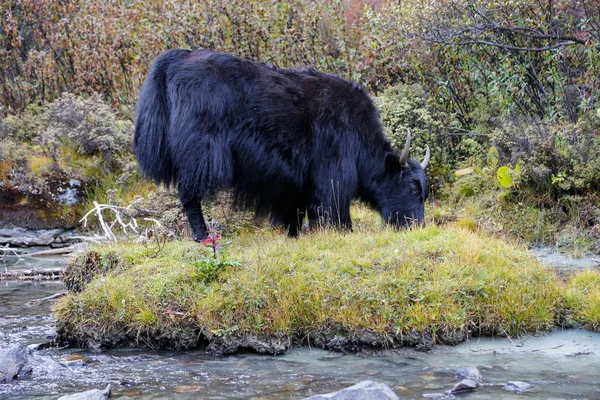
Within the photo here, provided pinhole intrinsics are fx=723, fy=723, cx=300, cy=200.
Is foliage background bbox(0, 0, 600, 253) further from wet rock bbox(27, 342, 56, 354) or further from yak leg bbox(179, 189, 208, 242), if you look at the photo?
wet rock bbox(27, 342, 56, 354)

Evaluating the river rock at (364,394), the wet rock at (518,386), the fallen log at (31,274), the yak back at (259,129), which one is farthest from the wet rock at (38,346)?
the wet rock at (518,386)

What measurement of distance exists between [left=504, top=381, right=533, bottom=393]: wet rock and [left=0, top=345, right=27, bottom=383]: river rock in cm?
326

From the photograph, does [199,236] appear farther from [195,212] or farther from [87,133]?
[87,133]

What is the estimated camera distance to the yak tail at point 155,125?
7137mm

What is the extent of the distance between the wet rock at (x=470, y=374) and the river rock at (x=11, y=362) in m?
2.98

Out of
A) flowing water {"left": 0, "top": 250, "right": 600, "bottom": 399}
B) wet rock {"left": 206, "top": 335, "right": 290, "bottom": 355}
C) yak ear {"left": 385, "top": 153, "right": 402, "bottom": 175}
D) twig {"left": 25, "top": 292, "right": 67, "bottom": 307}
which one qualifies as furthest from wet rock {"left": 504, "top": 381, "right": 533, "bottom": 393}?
twig {"left": 25, "top": 292, "right": 67, "bottom": 307}

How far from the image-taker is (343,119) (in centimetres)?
762

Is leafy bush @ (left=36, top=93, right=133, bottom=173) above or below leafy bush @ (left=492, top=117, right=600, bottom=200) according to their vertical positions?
above

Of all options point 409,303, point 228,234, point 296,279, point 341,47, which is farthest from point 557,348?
point 341,47

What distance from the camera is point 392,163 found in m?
7.84

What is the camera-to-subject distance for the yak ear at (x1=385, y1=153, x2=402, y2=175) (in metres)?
7.79

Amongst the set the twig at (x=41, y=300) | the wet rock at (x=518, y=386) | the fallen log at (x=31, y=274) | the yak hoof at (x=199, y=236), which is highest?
the yak hoof at (x=199, y=236)

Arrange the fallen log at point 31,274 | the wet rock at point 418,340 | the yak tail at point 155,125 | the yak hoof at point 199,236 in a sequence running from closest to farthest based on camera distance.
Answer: the wet rock at point 418,340 < the yak tail at point 155,125 < the yak hoof at point 199,236 < the fallen log at point 31,274

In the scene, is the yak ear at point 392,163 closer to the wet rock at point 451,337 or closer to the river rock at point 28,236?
the wet rock at point 451,337
